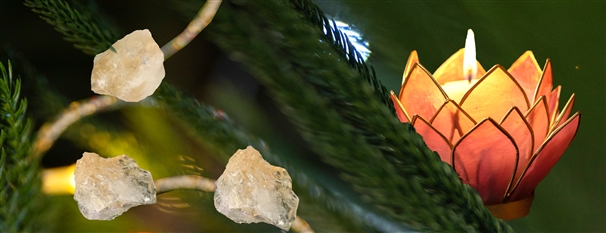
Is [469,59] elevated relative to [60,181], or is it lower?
elevated

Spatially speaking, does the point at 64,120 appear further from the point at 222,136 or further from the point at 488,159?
the point at 488,159

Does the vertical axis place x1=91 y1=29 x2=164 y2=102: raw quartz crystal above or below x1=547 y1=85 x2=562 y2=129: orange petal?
below

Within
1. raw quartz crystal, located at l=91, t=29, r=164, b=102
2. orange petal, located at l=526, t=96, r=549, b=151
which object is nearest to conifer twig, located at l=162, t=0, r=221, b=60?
raw quartz crystal, located at l=91, t=29, r=164, b=102

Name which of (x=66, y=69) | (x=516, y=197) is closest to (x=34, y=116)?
(x=66, y=69)

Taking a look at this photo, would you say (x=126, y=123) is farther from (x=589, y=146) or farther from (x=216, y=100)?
(x=589, y=146)

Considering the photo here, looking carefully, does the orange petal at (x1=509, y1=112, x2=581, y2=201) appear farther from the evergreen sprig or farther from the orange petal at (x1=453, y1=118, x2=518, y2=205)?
the evergreen sprig

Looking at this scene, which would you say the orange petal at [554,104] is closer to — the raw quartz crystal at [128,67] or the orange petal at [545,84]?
the orange petal at [545,84]

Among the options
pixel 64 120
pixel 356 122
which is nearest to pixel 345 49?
pixel 356 122
